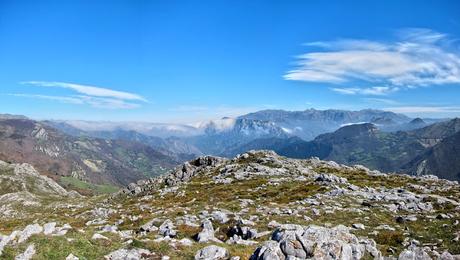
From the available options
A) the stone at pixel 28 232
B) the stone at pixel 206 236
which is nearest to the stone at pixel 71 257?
the stone at pixel 28 232

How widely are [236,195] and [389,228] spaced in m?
30.5

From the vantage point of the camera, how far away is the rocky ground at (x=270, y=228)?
27.3 metres

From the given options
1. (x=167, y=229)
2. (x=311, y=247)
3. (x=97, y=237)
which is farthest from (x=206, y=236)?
(x=311, y=247)

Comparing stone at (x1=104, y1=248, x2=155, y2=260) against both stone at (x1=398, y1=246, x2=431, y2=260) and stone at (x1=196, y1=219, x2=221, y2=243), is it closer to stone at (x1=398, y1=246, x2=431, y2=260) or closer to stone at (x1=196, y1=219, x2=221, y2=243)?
stone at (x1=196, y1=219, x2=221, y2=243)

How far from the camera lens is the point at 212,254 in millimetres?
28125

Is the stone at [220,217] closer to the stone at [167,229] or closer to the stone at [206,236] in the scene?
the stone at [167,229]

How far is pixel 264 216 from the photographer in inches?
1802

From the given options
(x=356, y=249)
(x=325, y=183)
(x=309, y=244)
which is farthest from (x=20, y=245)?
(x=325, y=183)

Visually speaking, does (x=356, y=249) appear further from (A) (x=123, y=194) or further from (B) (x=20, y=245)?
(A) (x=123, y=194)

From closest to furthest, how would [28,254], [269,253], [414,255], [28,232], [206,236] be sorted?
[269,253]
[28,254]
[414,255]
[28,232]
[206,236]

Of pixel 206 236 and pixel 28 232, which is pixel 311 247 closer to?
pixel 206 236

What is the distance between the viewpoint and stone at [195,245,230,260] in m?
27.8

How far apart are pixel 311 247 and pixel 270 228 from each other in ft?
41.5

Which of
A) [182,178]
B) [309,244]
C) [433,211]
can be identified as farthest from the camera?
[182,178]
